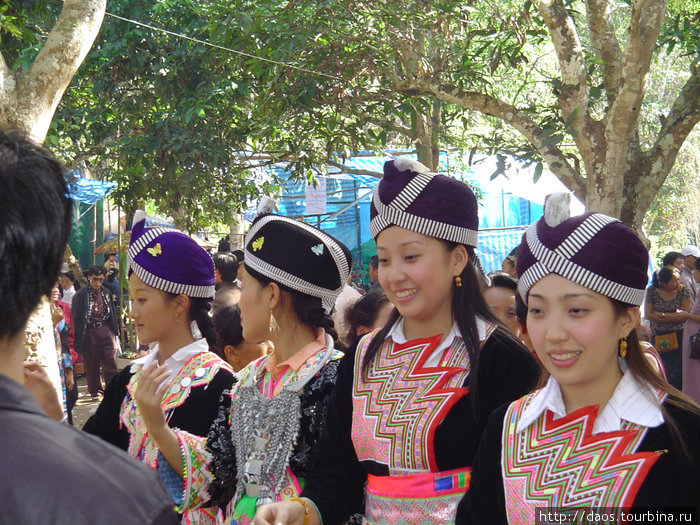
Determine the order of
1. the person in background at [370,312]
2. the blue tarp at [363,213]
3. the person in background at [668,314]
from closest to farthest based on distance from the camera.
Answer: the person in background at [370,312]
the person in background at [668,314]
the blue tarp at [363,213]

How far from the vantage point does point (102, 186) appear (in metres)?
16.7

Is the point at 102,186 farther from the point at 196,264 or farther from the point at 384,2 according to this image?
the point at 196,264

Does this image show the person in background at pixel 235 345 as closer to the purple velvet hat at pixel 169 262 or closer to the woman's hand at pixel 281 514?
the purple velvet hat at pixel 169 262

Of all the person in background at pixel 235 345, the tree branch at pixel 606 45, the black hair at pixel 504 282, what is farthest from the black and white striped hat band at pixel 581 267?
the tree branch at pixel 606 45

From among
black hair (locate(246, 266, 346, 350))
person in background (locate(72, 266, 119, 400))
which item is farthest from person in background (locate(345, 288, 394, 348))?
person in background (locate(72, 266, 119, 400))

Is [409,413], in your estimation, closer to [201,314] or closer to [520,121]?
[201,314]

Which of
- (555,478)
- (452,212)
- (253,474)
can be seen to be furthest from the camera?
(253,474)

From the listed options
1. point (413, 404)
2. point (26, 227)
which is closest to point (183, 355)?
point (413, 404)

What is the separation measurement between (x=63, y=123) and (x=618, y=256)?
10.6m

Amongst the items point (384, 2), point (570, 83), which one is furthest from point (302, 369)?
point (384, 2)

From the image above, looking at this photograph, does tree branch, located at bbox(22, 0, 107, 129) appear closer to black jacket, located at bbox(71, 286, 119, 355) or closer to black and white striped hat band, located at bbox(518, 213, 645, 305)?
black and white striped hat band, located at bbox(518, 213, 645, 305)

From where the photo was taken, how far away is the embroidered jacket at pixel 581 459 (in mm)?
1836

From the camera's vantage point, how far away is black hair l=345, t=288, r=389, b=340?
14.9 feet

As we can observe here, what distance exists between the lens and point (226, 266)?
23.9 ft
